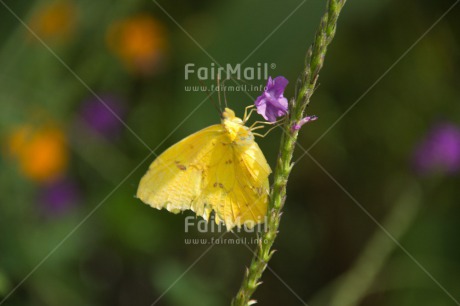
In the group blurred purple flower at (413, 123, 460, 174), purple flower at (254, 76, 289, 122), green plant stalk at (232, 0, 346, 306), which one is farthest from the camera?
blurred purple flower at (413, 123, 460, 174)

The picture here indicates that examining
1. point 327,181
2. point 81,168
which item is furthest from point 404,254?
point 81,168

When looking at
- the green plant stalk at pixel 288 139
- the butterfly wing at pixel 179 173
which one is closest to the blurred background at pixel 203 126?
the butterfly wing at pixel 179 173

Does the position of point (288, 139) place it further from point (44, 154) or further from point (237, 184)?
point (44, 154)

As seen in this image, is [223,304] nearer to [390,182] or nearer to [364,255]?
[364,255]

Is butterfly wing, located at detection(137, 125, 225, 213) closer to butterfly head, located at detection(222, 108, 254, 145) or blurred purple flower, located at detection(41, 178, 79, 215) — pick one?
butterfly head, located at detection(222, 108, 254, 145)

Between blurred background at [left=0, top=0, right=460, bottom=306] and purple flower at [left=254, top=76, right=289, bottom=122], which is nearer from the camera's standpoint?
purple flower at [left=254, top=76, right=289, bottom=122]

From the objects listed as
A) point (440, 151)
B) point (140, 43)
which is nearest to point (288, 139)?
point (440, 151)

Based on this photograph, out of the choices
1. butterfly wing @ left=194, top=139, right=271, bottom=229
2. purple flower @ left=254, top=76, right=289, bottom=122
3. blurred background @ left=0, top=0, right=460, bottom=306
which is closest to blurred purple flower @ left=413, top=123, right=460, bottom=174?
blurred background @ left=0, top=0, right=460, bottom=306

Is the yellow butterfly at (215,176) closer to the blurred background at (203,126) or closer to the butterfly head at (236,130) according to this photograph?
the butterfly head at (236,130)
